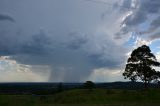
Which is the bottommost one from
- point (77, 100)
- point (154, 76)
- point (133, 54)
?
point (77, 100)

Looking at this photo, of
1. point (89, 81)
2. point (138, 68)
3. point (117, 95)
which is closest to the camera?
point (117, 95)

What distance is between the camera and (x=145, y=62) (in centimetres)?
7762

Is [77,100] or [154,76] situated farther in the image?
[154,76]

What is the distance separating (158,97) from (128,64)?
60.4 ft

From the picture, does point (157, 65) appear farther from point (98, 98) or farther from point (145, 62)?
point (98, 98)

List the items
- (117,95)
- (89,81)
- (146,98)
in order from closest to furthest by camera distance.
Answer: (146,98), (117,95), (89,81)

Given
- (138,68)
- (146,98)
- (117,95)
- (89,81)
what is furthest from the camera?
(89,81)

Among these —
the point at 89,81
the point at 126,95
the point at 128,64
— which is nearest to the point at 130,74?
the point at 128,64

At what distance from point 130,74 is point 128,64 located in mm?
2524

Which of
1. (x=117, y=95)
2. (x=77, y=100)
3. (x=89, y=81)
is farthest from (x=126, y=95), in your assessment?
(x=89, y=81)

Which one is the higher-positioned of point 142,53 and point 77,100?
point 142,53

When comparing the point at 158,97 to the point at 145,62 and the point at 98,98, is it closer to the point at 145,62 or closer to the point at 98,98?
the point at 98,98

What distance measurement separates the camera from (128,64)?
257 ft

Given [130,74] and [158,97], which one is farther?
[130,74]
